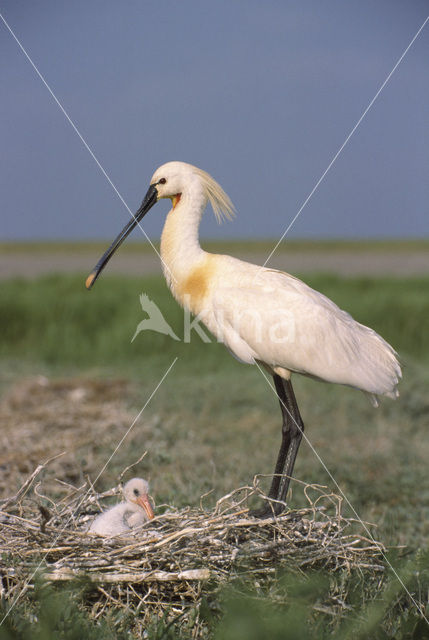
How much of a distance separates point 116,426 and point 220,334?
419 cm

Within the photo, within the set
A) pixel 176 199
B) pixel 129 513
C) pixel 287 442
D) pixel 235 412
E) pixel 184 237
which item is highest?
pixel 176 199

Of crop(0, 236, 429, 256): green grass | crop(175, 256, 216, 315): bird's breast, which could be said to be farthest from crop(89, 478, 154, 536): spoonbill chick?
crop(0, 236, 429, 256): green grass

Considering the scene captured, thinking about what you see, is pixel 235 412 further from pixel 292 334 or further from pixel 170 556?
pixel 170 556

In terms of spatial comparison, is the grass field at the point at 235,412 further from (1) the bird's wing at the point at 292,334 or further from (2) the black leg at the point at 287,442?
(1) the bird's wing at the point at 292,334

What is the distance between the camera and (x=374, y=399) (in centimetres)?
475

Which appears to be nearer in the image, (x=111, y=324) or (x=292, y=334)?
(x=292, y=334)

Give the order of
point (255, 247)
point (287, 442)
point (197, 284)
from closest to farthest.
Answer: point (197, 284), point (287, 442), point (255, 247)

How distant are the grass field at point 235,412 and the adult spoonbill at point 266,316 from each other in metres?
0.95

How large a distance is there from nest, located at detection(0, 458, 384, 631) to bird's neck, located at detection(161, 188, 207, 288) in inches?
51.4

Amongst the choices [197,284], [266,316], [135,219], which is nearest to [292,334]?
[266,316]

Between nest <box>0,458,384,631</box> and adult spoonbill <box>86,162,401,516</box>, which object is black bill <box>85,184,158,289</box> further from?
nest <box>0,458,384,631</box>

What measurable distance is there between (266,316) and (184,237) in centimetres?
62

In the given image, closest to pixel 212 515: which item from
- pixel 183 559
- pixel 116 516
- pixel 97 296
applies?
pixel 183 559

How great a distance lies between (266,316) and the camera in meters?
4.58
